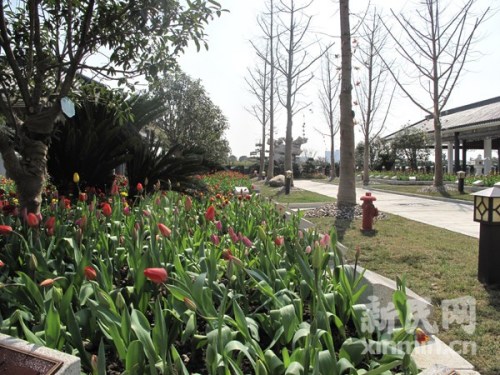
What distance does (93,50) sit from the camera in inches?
161

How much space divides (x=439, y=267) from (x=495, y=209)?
97cm

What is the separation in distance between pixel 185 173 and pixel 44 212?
8.90 feet

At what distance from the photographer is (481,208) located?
12.8ft

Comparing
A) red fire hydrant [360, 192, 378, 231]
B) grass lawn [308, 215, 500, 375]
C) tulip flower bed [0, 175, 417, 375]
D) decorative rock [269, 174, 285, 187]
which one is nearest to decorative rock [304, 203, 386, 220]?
grass lawn [308, 215, 500, 375]

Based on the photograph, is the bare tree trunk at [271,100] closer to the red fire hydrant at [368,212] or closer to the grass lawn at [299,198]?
the grass lawn at [299,198]

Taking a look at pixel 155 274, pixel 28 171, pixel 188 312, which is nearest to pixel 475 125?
pixel 28 171

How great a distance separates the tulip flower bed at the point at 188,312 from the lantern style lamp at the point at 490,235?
1.97 metres

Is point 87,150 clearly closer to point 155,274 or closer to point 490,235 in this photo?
point 155,274

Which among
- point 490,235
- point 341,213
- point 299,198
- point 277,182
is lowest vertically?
point 299,198

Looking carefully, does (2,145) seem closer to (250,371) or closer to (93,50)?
(93,50)

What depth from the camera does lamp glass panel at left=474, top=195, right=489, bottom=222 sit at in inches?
151

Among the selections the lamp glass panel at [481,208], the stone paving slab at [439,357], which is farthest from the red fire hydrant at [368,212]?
the stone paving slab at [439,357]

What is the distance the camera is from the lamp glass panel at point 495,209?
3740 millimetres

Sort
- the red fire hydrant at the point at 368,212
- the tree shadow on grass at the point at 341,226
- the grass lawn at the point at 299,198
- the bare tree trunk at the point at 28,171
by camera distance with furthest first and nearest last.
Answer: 1. the grass lawn at the point at 299,198
2. the red fire hydrant at the point at 368,212
3. the tree shadow on grass at the point at 341,226
4. the bare tree trunk at the point at 28,171
